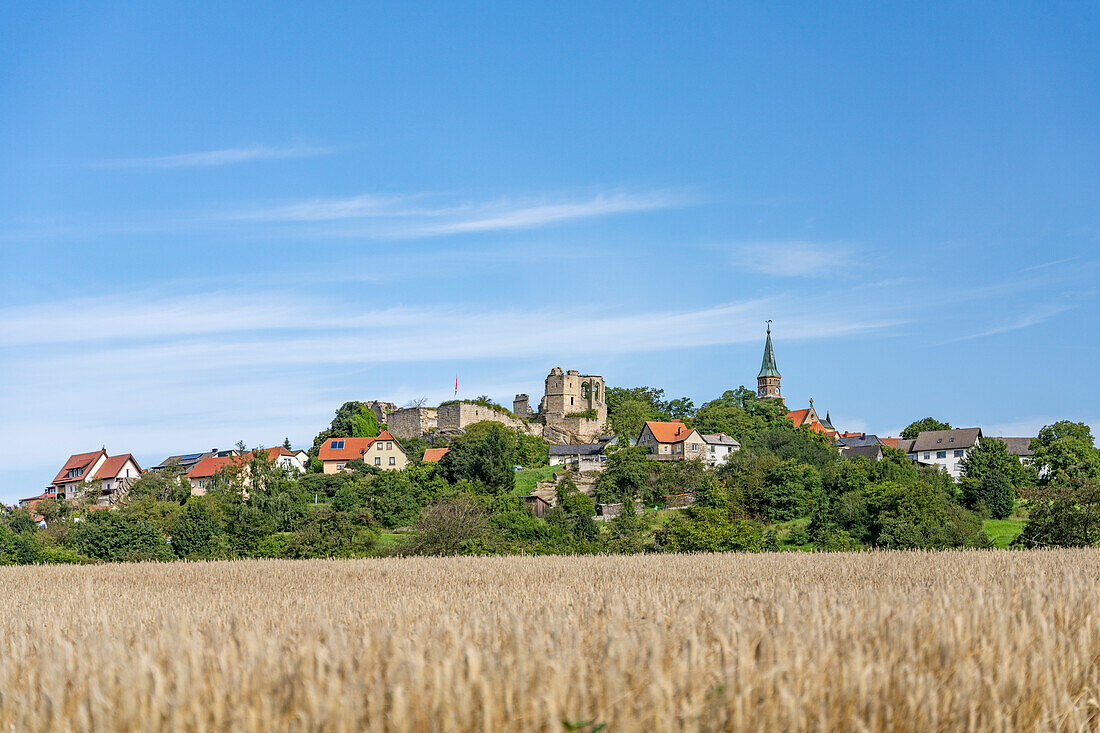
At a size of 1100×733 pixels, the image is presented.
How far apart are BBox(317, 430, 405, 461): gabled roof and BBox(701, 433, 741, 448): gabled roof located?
31769 millimetres

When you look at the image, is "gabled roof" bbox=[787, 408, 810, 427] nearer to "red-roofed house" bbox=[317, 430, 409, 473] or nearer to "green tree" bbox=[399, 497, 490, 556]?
"red-roofed house" bbox=[317, 430, 409, 473]

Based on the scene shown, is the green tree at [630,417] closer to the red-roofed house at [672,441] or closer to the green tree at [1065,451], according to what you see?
the red-roofed house at [672,441]

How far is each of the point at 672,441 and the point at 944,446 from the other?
100.0 feet

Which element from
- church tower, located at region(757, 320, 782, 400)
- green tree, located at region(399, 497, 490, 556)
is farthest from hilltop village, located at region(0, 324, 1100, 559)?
church tower, located at region(757, 320, 782, 400)

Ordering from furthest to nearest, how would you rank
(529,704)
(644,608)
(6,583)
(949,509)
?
(949,509), (6,583), (644,608), (529,704)

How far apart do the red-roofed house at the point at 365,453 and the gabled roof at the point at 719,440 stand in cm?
3071

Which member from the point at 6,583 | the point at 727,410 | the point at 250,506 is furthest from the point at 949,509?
the point at 727,410

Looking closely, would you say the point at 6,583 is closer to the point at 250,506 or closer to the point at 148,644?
the point at 148,644

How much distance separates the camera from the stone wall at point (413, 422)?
107438 millimetres

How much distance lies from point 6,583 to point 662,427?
84.0 metres

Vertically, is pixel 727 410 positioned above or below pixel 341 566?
above

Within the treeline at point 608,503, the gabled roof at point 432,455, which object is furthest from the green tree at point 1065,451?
the gabled roof at point 432,455

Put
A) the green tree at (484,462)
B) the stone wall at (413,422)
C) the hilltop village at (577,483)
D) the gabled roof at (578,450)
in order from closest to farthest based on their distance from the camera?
1. the hilltop village at (577,483)
2. the green tree at (484,462)
3. the gabled roof at (578,450)
4. the stone wall at (413,422)

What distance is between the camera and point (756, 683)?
392cm
